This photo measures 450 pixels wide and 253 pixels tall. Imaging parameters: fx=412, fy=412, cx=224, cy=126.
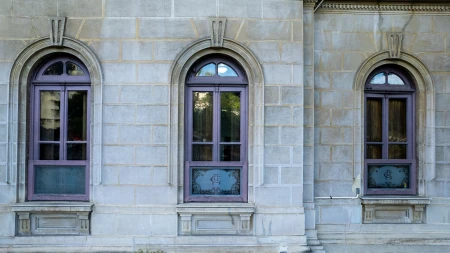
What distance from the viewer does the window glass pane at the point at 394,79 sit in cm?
943

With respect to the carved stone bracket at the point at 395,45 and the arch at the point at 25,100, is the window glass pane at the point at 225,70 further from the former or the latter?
the carved stone bracket at the point at 395,45

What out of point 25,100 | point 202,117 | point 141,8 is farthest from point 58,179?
point 141,8

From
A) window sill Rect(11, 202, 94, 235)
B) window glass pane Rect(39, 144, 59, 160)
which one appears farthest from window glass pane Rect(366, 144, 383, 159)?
window glass pane Rect(39, 144, 59, 160)

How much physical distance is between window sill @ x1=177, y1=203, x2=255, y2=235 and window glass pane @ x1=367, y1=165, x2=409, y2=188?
295 cm

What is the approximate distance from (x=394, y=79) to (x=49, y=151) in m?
7.81

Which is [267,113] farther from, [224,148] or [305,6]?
[305,6]

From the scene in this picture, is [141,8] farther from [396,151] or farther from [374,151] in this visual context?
[396,151]

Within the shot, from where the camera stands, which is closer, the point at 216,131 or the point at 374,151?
the point at 216,131

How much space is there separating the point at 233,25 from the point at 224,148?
8.51 ft

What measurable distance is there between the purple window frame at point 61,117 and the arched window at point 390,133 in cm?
616

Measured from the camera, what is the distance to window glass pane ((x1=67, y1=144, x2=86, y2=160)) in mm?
8758

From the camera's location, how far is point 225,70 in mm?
8922

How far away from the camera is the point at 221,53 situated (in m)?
8.70

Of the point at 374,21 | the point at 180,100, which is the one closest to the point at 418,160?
the point at 374,21
